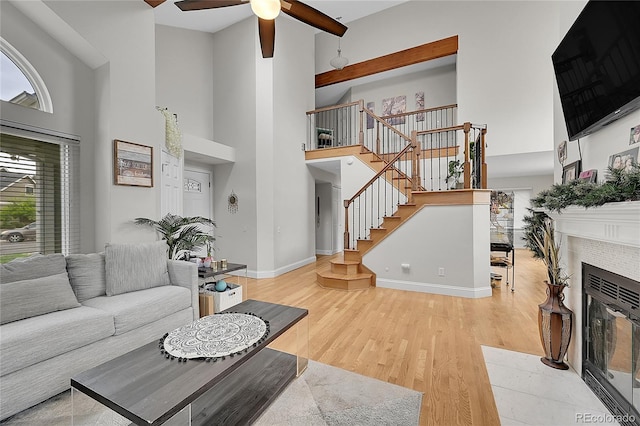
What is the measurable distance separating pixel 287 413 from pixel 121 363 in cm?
100

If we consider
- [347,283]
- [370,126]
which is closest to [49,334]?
[347,283]

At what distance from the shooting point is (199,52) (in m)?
5.50

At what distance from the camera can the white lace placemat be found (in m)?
1.52

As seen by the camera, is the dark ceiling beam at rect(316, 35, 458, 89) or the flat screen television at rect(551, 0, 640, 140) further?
the dark ceiling beam at rect(316, 35, 458, 89)

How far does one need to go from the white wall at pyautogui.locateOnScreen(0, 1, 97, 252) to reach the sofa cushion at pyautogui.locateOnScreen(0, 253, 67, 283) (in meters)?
0.97

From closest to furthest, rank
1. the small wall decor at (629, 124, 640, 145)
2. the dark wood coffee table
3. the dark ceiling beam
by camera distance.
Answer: the dark wood coffee table → the small wall decor at (629, 124, 640, 145) → the dark ceiling beam

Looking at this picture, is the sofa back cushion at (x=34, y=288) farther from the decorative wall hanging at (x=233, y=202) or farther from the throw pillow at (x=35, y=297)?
the decorative wall hanging at (x=233, y=202)

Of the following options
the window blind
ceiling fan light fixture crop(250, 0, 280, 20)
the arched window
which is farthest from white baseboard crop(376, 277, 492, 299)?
the arched window

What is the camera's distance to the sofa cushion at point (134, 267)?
2.53m

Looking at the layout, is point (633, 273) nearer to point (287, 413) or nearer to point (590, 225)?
point (590, 225)

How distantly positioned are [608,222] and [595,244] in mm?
443

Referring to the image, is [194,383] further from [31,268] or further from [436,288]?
[436,288]

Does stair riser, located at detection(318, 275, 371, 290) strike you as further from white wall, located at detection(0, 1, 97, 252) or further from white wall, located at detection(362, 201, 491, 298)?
white wall, located at detection(0, 1, 97, 252)

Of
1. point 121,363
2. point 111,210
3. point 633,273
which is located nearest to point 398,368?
point 633,273
